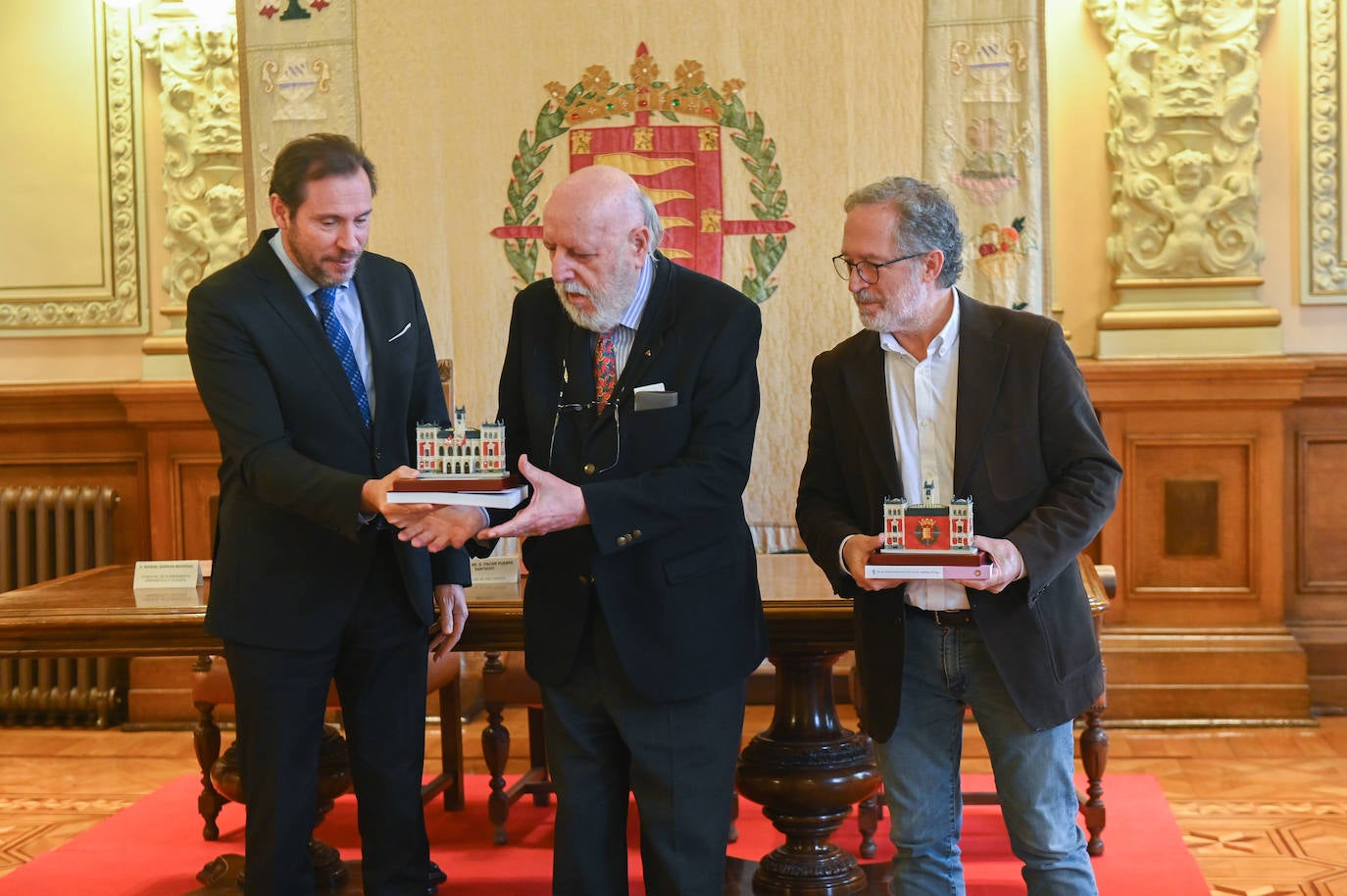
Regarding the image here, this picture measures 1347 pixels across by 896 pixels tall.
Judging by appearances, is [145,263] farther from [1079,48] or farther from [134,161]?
[1079,48]

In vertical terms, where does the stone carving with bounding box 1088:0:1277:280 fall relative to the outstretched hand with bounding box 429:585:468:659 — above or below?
above

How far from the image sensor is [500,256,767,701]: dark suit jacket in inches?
103

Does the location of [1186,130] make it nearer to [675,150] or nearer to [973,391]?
[675,150]

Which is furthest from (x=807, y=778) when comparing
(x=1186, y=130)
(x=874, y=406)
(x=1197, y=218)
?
(x=1186, y=130)

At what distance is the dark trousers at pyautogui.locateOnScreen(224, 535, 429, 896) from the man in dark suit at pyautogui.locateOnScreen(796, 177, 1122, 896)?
3.19 feet

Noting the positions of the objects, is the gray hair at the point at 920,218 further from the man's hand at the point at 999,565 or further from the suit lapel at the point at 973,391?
the man's hand at the point at 999,565

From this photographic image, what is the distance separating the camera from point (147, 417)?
602 centimetres

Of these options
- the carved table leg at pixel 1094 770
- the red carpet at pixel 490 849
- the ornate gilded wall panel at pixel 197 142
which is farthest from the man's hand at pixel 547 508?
the ornate gilded wall panel at pixel 197 142

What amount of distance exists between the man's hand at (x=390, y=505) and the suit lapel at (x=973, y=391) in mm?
988

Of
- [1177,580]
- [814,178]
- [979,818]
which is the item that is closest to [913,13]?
[814,178]

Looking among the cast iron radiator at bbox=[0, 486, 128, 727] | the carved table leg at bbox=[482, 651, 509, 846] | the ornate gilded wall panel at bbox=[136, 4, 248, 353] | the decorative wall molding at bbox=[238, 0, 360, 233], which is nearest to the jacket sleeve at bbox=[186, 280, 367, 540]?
the carved table leg at bbox=[482, 651, 509, 846]

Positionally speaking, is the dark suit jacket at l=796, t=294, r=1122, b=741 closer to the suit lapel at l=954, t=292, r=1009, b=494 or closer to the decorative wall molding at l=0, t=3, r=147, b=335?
the suit lapel at l=954, t=292, r=1009, b=494

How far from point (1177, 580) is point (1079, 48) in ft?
7.23

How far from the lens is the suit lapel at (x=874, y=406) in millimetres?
2629
